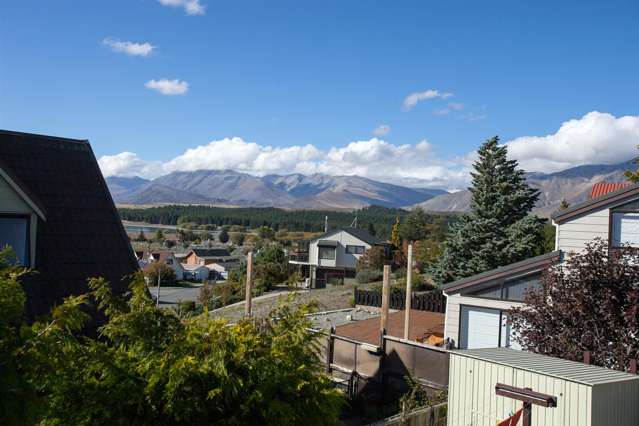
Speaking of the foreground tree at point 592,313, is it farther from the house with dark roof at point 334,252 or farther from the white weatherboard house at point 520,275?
the house with dark roof at point 334,252

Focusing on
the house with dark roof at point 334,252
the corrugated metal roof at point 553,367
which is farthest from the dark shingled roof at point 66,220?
the house with dark roof at point 334,252

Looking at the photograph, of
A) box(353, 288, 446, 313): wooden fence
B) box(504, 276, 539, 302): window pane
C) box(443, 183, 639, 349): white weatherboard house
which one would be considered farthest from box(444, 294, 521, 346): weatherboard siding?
box(353, 288, 446, 313): wooden fence

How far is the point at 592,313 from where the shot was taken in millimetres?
11203

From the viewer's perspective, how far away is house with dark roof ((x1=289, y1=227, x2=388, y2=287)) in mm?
68688

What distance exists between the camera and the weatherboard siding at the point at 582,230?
1597 centimetres

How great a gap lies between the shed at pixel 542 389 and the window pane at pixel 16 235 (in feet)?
27.0

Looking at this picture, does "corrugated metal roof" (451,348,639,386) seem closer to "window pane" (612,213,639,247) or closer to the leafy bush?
"window pane" (612,213,639,247)

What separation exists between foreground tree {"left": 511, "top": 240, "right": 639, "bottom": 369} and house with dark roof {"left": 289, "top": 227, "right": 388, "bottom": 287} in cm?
5557

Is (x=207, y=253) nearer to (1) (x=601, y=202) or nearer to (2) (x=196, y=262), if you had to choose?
(2) (x=196, y=262)

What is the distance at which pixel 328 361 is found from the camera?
50.9 feet

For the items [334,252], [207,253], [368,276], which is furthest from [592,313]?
[207,253]

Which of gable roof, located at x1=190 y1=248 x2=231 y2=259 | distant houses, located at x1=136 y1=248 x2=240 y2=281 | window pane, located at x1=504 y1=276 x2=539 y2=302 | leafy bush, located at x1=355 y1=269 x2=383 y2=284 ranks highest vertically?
window pane, located at x1=504 y1=276 x2=539 y2=302

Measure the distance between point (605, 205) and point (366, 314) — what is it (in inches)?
700

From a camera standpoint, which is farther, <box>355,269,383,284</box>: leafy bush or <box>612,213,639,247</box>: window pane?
<box>355,269,383,284</box>: leafy bush
